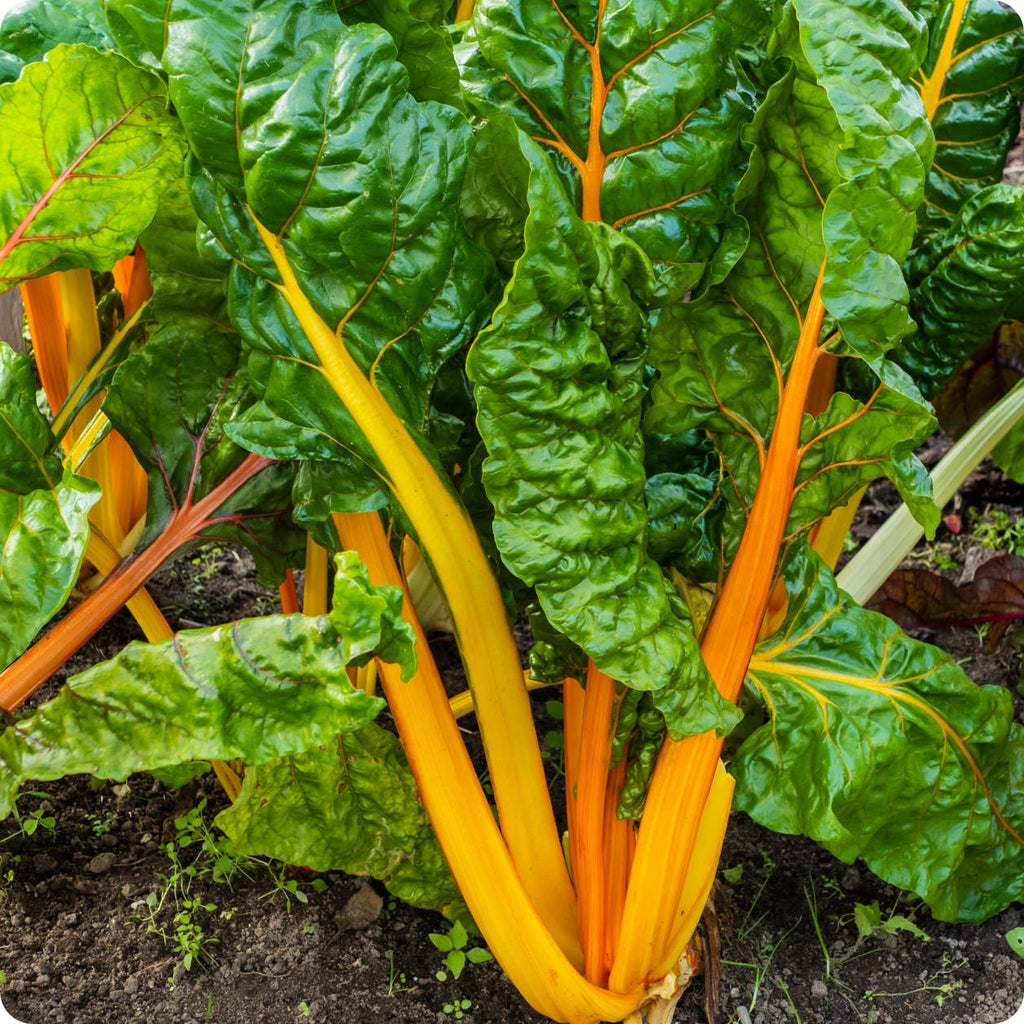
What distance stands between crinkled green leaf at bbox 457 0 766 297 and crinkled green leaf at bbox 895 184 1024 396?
33cm

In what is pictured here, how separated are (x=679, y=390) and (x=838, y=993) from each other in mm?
812

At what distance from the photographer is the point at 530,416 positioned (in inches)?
41.1

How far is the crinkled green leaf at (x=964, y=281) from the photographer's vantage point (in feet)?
4.41

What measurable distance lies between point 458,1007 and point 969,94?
4.54 feet

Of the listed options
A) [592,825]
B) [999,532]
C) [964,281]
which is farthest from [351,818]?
[999,532]

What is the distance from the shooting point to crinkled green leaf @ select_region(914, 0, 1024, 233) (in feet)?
5.07

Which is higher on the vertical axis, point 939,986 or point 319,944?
point 319,944

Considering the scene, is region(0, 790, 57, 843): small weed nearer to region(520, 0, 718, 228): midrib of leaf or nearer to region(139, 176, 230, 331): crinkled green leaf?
region(139, 176, 230, 331): crinkled green leaf

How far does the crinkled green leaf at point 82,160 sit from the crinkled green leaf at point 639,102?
34 cm

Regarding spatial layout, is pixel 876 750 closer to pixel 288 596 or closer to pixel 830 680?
pixel 830 680

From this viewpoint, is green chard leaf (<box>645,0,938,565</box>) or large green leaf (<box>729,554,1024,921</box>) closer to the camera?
green chard leaf (<box>645,0,938,565</box>)

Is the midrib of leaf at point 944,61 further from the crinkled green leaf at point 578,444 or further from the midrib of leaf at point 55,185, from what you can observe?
the midrib of leaf at point 55,185

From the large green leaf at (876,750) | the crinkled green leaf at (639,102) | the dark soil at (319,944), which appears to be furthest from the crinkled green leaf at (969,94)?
the dark soil at (319,944)

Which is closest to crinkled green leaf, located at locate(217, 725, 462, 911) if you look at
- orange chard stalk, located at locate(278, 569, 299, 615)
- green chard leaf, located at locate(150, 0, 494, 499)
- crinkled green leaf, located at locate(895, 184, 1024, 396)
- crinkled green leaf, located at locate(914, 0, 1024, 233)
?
orange chard stalk, located at locate(278, 569, 299, 615)
